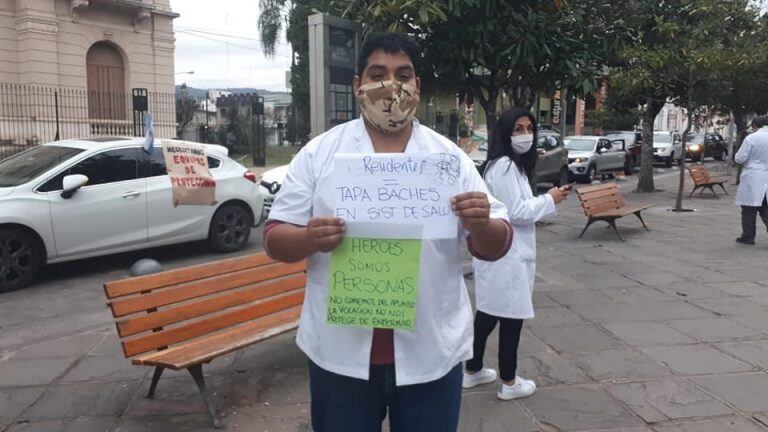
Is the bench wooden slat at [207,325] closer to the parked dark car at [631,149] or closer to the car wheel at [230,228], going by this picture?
the car wheel at [230,228]

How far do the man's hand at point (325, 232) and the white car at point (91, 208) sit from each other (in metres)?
5.46

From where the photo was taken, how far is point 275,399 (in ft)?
13.0

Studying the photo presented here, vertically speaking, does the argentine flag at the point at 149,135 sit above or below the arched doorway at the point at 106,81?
below

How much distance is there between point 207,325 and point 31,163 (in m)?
4.69

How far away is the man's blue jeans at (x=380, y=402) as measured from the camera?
2.09 m

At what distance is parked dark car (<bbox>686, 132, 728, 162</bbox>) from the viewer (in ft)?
95.4

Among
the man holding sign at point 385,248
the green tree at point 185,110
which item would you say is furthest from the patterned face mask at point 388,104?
the green tree at point 185,110

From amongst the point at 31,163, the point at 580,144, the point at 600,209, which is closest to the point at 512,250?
the point at 31,163

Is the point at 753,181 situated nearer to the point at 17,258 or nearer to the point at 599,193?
the point at 599,193

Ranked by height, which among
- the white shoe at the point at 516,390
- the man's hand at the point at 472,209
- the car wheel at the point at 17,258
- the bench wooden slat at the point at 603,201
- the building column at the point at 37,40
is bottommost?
the white shoe at the point at 516,390

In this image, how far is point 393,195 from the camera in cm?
193

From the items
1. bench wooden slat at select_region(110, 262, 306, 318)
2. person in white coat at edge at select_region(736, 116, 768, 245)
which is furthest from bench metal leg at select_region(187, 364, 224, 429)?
person in white coat at edge at select_region(736, 116, 768, 245)

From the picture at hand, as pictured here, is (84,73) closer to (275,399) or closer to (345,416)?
(275,399)

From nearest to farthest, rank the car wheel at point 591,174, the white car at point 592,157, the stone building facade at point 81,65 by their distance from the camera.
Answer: the white car at point 592,157
the car wheel at point 591,174
the stone building facade at point 81,65
